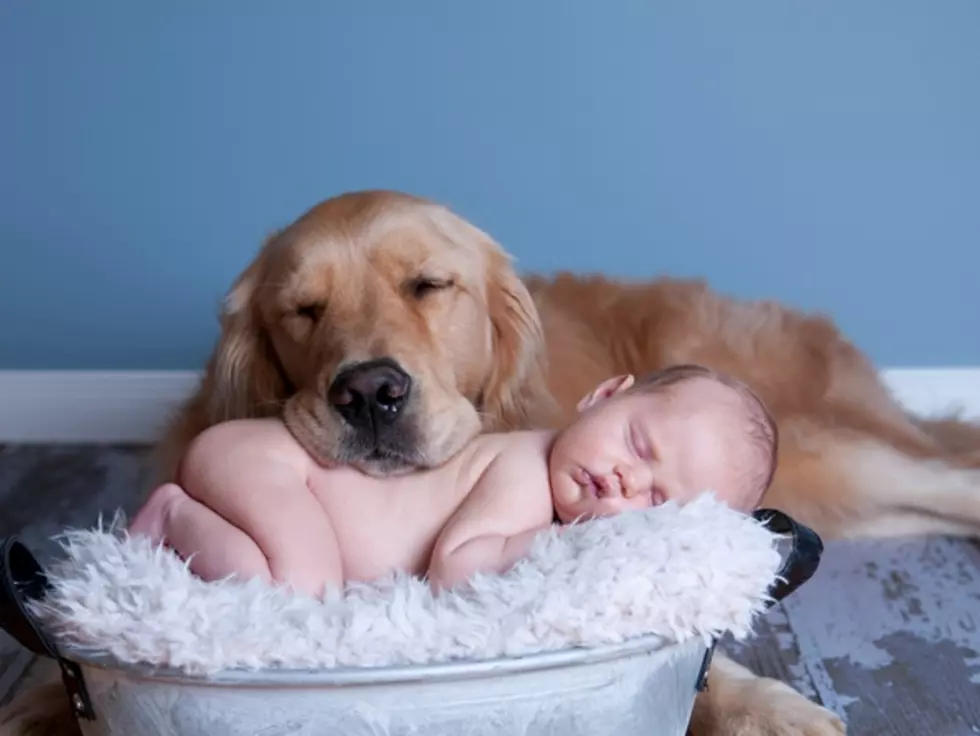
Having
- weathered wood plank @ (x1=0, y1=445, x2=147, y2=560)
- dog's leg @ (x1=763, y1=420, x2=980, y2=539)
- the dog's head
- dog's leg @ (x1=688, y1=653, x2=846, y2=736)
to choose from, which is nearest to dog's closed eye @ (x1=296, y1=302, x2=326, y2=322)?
the dog's head

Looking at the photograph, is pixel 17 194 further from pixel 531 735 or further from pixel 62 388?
pixel 531 735

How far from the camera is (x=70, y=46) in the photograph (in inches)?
107

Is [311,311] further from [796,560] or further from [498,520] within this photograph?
[796,560]

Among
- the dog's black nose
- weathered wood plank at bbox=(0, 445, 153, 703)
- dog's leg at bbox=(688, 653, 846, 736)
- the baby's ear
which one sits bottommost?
weathered wood plank at bbox=(0, 445, 153, 703)

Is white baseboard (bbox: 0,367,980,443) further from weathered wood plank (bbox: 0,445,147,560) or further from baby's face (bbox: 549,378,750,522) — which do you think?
baby's face (bbox: 549,378,750,522)

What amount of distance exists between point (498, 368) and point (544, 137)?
110 cm

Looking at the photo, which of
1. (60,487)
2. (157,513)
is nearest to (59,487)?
(60,487)

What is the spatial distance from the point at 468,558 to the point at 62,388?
210cm

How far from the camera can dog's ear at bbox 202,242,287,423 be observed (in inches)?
64.1

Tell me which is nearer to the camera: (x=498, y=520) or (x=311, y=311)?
(x=498, y=520)

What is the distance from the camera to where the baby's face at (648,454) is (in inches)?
51.3

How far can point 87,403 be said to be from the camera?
3.00 metres

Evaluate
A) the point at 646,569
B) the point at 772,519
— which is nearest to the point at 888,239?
→ the point at 772,519

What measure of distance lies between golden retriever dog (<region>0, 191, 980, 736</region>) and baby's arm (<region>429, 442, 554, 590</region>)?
0.27 ft
